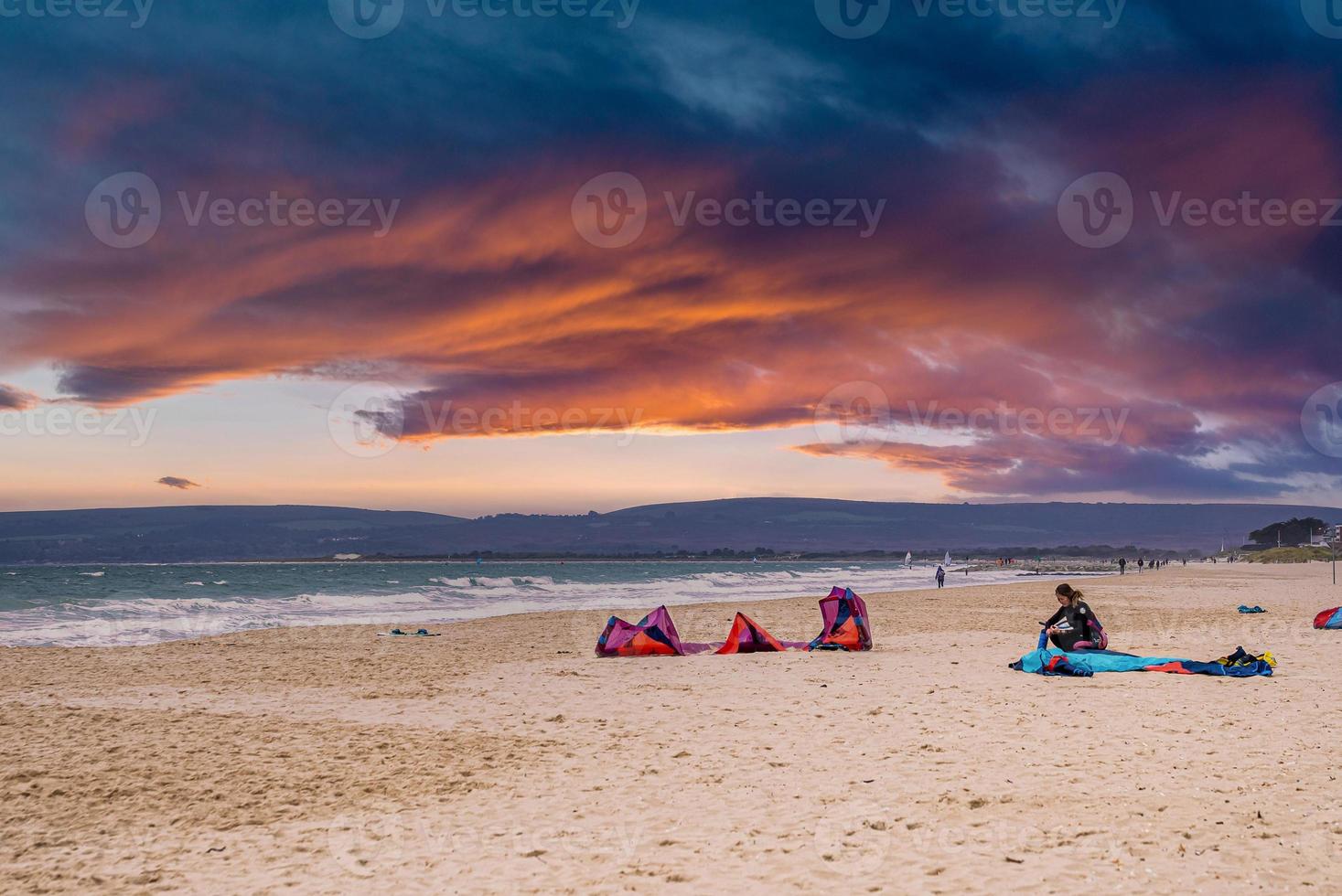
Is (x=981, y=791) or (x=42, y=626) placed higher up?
(x=981, y=791)

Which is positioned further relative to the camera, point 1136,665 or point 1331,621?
point 1331,621

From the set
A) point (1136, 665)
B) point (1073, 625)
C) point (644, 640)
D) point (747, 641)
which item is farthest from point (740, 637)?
point (1136, 665)

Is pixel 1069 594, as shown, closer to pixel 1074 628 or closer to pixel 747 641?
pixel 1074 628

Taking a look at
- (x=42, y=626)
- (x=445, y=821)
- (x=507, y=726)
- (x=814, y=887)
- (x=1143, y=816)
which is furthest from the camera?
(x=42, y=626)

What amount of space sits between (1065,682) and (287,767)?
910 cm

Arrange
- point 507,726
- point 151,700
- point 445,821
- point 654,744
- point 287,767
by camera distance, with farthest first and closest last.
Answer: point 151,700 → point 507,726 → point 654,744 → point 287,767 → point 445,821

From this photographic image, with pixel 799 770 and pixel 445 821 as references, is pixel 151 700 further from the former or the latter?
pixel 799 770

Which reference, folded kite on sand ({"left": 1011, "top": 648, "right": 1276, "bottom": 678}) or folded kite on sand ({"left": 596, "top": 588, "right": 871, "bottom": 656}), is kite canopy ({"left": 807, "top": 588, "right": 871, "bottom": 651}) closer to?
folded kite on sand ({"left": 596, "top": 588, "right": 871, "bottom": 656})

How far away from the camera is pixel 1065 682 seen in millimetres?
11695

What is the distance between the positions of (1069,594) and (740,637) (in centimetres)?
536

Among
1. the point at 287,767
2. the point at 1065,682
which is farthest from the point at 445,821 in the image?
the point at 1065,682

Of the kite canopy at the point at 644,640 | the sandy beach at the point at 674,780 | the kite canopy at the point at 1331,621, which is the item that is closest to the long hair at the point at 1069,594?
the sandy beach at the point at 674,780

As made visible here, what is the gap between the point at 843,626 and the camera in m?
16.5

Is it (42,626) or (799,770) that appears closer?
(799,770)
